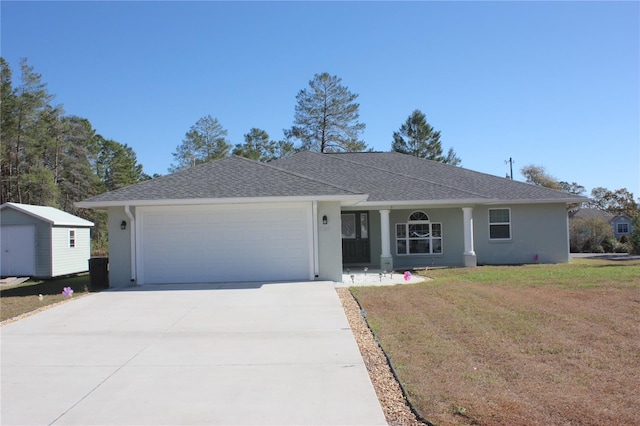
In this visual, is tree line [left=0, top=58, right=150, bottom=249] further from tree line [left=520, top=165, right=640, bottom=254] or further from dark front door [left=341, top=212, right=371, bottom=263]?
tree line [left=520, top=165, right=640, bottom=254]

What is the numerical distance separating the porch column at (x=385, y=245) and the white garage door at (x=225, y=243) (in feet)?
14.1

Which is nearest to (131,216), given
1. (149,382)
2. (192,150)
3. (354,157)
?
(149,382)

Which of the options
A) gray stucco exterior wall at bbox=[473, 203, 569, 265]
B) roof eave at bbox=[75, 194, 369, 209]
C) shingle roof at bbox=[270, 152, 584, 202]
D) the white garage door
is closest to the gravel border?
roof eave at bbox=[75, 194, 369, 209]

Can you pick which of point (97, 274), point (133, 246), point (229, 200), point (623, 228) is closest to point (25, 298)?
point (97, 274)

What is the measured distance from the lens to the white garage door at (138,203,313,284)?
533 inches

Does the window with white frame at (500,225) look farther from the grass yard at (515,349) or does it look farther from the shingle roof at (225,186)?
the shingle roof at (225,186)

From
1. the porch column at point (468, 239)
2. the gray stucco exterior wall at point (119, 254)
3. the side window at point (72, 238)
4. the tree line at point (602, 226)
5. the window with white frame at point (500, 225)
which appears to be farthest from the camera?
the tree line at point (602, 226)

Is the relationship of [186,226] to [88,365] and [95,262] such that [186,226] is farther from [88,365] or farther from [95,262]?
[88,365]

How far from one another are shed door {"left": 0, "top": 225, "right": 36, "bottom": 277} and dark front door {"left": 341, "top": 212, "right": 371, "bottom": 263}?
11744mm

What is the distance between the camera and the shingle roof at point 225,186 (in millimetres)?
13195

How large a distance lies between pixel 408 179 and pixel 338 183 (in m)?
2.86

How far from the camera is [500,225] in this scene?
19.3 meters

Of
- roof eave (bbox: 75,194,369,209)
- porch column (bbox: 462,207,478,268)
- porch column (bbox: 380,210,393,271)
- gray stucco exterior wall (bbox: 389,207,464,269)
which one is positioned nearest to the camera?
roof eave (bbox: 75,194,369,209)

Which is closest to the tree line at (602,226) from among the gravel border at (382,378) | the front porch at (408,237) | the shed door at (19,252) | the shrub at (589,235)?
the shrub at (589,235)
